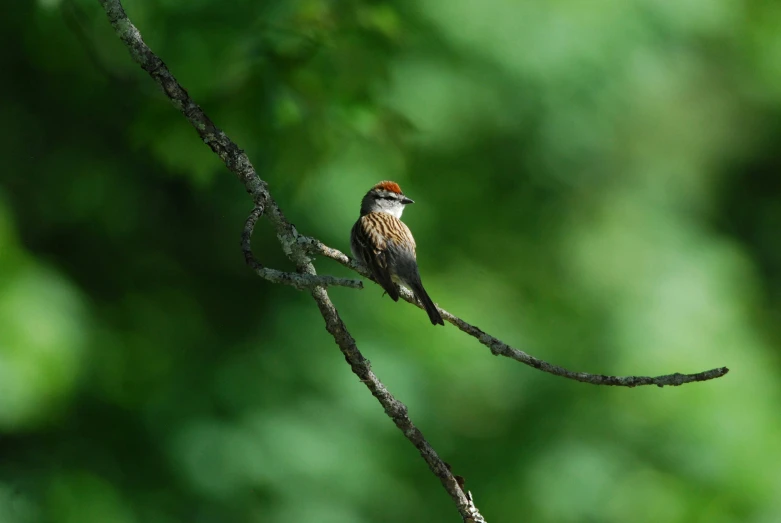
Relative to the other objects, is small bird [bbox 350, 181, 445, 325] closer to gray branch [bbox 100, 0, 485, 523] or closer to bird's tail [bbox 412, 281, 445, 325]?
bird's tail [bbox 412, 281, 445, 325]

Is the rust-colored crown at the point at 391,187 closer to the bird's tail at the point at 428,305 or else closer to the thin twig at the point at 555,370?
the bird's tail at the point at 428,305

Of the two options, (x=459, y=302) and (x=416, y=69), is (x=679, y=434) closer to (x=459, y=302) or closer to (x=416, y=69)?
(x=459, y=302)

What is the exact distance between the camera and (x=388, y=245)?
4250 mm

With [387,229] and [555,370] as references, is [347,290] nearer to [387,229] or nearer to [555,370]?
[387,229]

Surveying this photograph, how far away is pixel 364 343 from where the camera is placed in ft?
15.0

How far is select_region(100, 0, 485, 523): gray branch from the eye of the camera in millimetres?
2443

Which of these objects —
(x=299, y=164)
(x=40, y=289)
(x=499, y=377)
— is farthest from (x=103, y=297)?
(x=499, y=377)

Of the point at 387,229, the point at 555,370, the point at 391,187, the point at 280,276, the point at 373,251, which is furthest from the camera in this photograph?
the point at 391,187

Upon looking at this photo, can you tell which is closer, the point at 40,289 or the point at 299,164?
the point at 40,289

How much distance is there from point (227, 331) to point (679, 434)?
275 centimetres

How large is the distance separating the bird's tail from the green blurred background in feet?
2.09

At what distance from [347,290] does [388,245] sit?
0.57 meters

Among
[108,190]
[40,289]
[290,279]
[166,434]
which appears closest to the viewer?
[290,279]

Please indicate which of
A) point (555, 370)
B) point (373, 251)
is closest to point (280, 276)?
point (555, 370)
